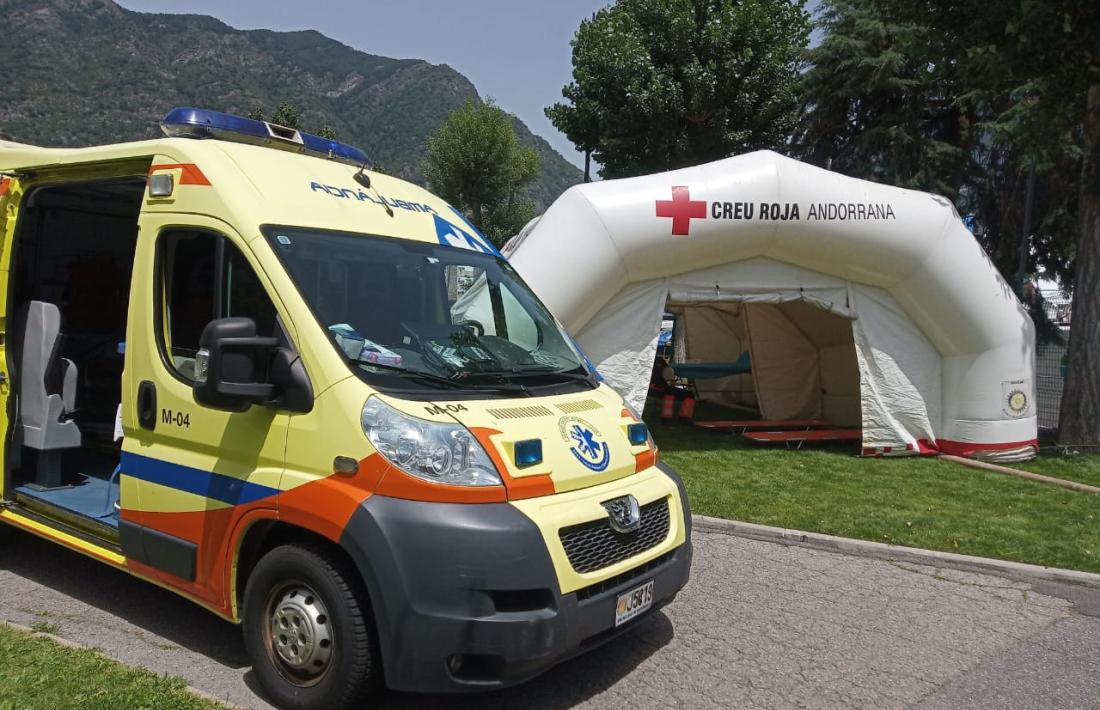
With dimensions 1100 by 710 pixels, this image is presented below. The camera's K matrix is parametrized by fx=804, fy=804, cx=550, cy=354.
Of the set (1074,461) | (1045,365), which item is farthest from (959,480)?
(1045,365)

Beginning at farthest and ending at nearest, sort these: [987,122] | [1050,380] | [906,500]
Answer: [987,122], [1050,380], [906,500]

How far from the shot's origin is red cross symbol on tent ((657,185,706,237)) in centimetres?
918

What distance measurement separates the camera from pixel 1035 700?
409cm

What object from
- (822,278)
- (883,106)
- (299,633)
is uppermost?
(883,106)

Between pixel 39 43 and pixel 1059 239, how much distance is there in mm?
129419

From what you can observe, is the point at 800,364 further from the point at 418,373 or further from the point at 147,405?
the point at 147,405

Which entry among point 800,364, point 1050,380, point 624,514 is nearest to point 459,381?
point 624,514

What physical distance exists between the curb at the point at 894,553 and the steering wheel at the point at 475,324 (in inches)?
142

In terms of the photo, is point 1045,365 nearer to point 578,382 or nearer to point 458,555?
point 578,382

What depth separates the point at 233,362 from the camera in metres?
3.45

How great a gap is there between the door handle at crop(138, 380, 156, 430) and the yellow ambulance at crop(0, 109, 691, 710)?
13mm

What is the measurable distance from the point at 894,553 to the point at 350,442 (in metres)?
4.98

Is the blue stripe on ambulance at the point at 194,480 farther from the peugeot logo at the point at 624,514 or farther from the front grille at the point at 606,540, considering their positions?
the peugeot logo at the point at 624,514

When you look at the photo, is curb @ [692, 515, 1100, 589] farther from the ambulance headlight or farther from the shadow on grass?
the ambulance headlight
